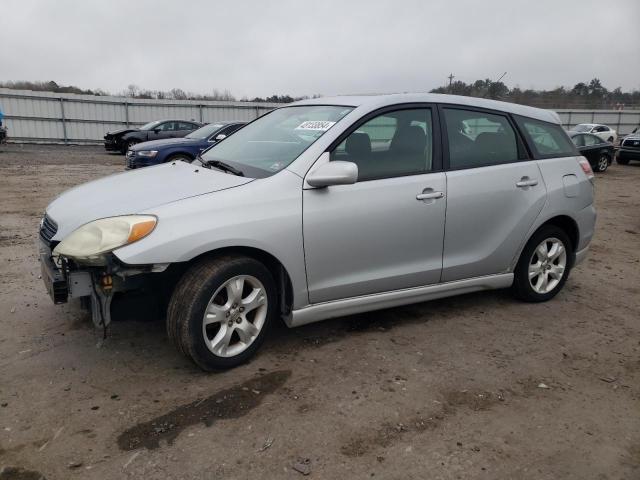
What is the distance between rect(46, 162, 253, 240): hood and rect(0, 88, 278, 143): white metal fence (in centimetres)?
2154

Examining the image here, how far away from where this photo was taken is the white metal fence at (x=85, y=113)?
25.1 meters

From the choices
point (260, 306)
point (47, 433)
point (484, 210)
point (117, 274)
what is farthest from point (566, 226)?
point (47, 433)

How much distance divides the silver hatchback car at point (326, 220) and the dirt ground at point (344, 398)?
0.97 ft

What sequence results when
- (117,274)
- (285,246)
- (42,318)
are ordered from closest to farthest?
(117,274)
(285,246)
(42,318)

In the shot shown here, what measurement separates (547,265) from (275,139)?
104 inches

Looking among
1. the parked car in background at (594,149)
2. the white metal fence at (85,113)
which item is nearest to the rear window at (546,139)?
the parked car in background at (594,149)

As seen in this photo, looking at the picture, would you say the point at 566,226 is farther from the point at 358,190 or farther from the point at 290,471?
the point at 290,471

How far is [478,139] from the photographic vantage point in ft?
14.1

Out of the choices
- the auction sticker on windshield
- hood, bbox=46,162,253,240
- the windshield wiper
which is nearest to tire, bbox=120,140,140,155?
hood, bbox=46,162,253,240

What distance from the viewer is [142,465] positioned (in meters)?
2.51

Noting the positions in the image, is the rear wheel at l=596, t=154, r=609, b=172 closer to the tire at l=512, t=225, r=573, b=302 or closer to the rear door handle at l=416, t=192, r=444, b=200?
the tire at l=512, t=225, r=573, b=302

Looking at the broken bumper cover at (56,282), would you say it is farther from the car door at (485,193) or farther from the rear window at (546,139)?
the rear window at (546,139)

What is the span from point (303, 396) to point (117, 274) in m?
1.27

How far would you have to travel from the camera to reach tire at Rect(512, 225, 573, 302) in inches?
181
